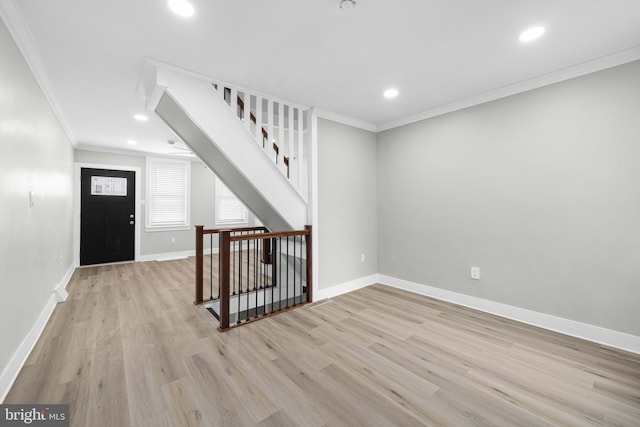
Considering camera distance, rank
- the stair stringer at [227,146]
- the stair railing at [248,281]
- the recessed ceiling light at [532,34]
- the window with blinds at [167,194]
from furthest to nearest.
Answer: the window with blinds at [167,194] < the stair railing at [248,281] < the stair stringer at [227,146] < the recessed ceiling light at [532,34]

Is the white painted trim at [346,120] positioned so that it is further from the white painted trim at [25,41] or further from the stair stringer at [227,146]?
the white painted trim at [25,41]

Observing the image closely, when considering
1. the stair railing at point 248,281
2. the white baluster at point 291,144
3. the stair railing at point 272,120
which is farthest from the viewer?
the white baluster at point 291,144

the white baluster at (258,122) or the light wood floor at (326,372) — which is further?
the white baluster at (258,122)

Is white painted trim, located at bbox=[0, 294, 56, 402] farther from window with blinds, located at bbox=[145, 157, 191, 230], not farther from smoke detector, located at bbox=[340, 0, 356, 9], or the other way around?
window with blinds, located at bbox=[145, 157, 191, 230]

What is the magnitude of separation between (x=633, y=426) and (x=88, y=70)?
4634 millimetres

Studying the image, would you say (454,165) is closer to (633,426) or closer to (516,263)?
(516,263)

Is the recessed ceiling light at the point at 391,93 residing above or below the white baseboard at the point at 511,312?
above

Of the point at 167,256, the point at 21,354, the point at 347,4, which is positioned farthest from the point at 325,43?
the point at 167,256

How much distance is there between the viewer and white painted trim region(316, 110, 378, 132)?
3.41 meters

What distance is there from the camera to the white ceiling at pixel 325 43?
65.6 inches

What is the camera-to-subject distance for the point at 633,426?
4.67 ft

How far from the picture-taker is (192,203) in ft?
21.0

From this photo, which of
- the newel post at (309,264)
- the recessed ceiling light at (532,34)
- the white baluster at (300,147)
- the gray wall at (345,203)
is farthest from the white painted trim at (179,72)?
the recessed ceiling light at (532,34)

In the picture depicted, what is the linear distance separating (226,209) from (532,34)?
6564mm
